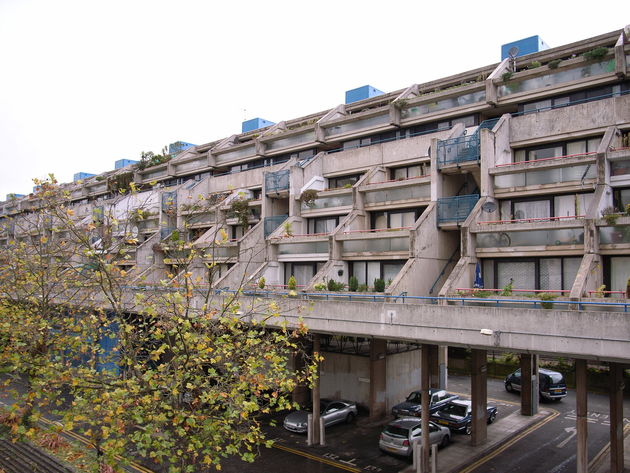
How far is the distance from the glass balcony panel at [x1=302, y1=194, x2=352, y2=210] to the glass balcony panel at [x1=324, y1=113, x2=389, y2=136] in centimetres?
650

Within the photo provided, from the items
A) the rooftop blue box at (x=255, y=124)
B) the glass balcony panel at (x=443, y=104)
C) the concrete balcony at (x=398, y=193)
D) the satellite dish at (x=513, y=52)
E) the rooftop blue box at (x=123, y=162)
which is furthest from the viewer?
the rooftop blue box at (x=123, y=162)

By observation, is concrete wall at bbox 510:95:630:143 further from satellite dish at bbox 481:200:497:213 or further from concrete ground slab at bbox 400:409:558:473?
concrete ground slab at bbox 400:409:558:473

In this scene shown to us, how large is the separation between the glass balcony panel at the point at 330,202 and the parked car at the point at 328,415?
1207 centimetres

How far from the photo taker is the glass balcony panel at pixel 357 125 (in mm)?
34656

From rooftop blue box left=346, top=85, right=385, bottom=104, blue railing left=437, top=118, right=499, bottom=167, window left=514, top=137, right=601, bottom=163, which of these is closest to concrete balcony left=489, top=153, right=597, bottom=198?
blue railing left=437, top=118, right=499, bottom=167

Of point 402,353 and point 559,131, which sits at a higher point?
point 559,131

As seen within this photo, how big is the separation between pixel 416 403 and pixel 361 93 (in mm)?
27166

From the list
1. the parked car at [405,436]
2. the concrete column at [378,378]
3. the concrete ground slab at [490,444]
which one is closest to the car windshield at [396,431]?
the parked car at [405,436]

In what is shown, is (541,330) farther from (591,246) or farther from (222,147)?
(222,147)

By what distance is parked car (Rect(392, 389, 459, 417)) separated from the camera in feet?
88.2

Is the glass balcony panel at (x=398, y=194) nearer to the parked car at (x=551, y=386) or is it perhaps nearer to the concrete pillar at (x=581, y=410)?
the concrete pillar at (x=581, y=410)

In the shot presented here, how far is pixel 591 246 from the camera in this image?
19688 mm

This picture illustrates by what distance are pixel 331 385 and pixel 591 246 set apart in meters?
16.8

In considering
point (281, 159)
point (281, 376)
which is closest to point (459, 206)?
point (281, 376)
